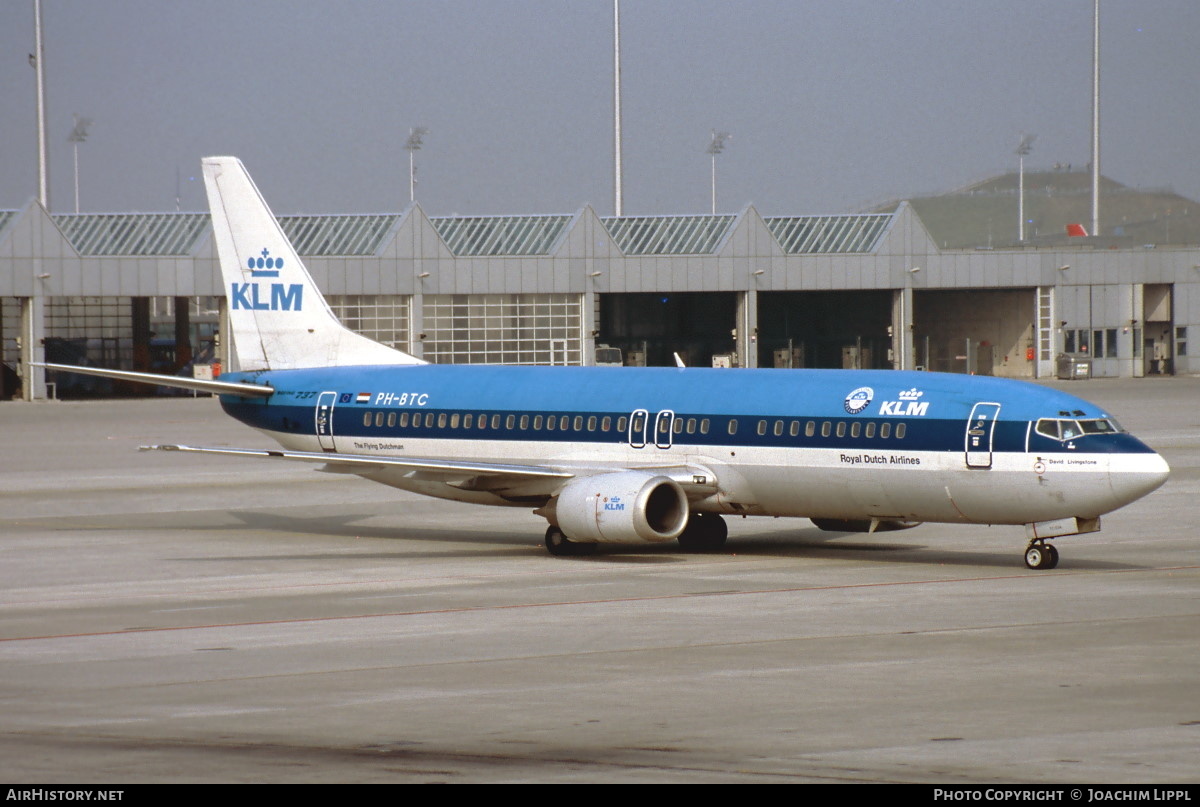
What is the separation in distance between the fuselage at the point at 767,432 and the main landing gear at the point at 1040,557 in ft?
2.49

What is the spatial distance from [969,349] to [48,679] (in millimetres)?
112712

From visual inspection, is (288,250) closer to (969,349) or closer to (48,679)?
(48,679)

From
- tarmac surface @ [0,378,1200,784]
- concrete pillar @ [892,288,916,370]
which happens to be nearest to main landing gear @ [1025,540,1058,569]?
tarmac surface @ [0,378,1200,784]

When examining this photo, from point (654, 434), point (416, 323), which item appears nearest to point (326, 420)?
point (654, 434)

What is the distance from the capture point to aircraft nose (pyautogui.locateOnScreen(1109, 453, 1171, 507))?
31125mm

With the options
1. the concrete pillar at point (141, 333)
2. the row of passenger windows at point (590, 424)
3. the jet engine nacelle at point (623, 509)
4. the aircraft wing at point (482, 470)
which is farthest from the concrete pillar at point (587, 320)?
the jet engine nacelle at point (623, 509)

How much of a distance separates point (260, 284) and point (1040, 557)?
22.0 meters

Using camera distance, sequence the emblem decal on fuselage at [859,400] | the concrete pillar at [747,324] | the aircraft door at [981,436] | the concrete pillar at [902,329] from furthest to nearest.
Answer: the concrete pillar at [902,329], the concrete pillar at [747,324], the emblem decal on fuselage at [859,400], the aircraft door at [981,436]

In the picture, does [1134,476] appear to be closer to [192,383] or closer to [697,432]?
[697,432]

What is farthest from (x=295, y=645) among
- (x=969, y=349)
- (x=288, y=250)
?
(x=969, y=349)

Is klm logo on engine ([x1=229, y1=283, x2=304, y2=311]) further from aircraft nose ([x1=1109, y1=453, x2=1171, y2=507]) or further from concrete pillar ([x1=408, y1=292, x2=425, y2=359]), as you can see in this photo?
concrete pillar ([x1=408, y1=292, x2=425, y2=359])

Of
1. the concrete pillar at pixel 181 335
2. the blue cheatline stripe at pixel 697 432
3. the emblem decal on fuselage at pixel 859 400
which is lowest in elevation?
the blue cheatline stripe at pixel 697 432

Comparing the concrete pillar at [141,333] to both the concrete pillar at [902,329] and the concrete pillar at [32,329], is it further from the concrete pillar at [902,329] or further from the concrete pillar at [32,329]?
the concrete pillar at [902,329]

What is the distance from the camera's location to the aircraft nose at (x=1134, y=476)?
3112 cm
